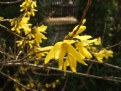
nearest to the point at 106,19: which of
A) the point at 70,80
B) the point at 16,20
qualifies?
the point at 70,80

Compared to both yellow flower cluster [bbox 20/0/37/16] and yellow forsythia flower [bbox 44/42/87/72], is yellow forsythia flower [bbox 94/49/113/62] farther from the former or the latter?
yellow forsythia flower [bbox 44/42/87/72]

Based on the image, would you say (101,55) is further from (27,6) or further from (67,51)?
(67,51)

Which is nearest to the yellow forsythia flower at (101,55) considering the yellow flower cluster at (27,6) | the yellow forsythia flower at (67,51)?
the yellow flower cluster at (27,6)

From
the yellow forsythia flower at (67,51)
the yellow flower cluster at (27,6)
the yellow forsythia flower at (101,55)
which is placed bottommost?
the yellow forsythia flower at (101,55)

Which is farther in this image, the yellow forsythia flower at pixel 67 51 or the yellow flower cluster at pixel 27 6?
the yellow flower cluster at pixel 27 6

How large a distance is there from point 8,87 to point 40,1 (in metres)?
1.41

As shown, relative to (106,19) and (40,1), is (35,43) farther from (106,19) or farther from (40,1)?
(106,19)

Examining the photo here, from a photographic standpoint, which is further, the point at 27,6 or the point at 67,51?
the point at 27,6

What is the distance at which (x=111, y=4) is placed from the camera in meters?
6.87

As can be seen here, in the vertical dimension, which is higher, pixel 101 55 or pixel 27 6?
pixel 27 6


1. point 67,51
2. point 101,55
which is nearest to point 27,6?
point 101,55

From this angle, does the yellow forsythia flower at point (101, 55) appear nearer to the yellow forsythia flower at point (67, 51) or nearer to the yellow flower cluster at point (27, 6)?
the yellow flower cluster at point (27, 6)

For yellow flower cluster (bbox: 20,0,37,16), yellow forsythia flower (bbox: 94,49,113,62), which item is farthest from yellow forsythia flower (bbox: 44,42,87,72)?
yellow flower cluster (bbox: 20,0,37,16)

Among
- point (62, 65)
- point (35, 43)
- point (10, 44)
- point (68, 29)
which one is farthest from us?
point (68, 29)
